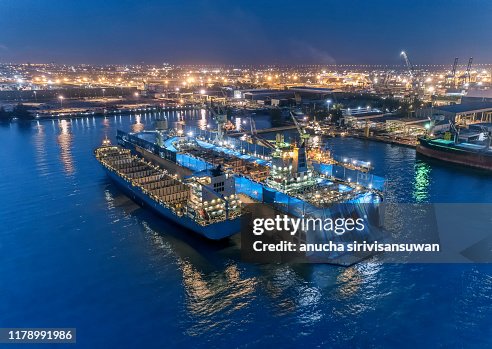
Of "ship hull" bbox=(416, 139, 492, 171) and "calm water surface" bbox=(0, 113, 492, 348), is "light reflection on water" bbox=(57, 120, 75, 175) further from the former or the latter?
"ship hull" bbox=(416, 139, 492, 171)

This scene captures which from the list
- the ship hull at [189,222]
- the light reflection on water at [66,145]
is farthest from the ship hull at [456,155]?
the light reflection on water at [66,145]

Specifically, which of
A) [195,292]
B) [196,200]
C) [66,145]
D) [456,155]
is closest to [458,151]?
[456,155]

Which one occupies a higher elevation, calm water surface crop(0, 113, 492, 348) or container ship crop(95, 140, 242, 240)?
container ship crop(95, 140, 242, 240)

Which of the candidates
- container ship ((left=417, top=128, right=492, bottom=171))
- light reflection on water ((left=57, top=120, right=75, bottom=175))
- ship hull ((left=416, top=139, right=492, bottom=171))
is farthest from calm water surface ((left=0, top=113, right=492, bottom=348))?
container ship ((left=417, top=128, right=492, bottom=171))

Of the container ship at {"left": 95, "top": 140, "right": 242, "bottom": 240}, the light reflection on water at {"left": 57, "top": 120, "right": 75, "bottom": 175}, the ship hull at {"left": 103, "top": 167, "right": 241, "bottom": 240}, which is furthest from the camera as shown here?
the light reflection on water at {"left": 57, "top": 120, "right": 75, "bottom": 175}

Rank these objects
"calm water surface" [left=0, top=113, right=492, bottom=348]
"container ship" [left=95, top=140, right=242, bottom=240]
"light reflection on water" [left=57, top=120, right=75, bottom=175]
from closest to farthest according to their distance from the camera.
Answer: "calm water surface" [left=0, top=113, right=492, bottom=348] < "container ship" [left=95, top=140, right=242, bottom=240] < "light reflection on water" [left=57, top=120, right=75, bottom=175]

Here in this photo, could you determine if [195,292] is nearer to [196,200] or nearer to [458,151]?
[196,200]
